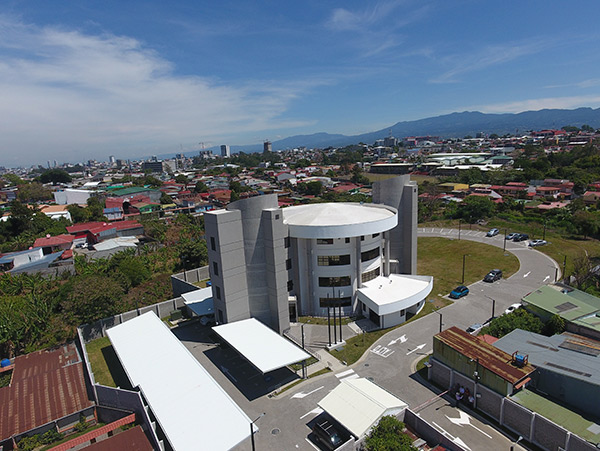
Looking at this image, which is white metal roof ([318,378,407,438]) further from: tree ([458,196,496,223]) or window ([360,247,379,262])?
tree ([458,196,496,223])

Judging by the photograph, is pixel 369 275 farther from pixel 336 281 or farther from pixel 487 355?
pixel 487 355

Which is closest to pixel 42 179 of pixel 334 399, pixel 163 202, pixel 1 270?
pixel 163 202

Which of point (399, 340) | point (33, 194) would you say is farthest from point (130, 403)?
point (33, 194)

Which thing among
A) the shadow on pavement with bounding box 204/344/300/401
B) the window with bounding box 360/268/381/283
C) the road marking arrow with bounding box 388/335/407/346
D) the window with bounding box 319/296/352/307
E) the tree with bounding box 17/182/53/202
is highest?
the tree with bounding box 17/182/53/202

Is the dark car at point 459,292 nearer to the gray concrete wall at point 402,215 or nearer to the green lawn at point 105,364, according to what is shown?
the gray concrete wall at point 402,215

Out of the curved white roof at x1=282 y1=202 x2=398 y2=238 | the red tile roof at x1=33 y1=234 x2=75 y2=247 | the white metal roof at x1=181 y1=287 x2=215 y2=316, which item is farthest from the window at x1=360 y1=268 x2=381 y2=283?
the red tile roof at x1=33 y1=234 x2=75 y2=247

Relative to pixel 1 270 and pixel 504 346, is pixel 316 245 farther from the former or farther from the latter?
pixel 1 270

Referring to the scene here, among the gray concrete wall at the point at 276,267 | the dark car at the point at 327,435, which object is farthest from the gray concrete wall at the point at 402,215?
the dark car at the point at 327,435

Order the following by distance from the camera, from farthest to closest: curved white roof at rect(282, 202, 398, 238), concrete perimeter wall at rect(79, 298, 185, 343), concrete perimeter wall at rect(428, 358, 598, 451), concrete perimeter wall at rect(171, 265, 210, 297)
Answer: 1. concrete perimeter wall at rect(171, 265, 210, 297)
2. concrete perimeter wall at rect(79, 298, 185, 343)
3. curved white roof at rect(282, 202, 398, 238)
4. concrete perimeter wall at rect(428, 358, 598, 451)
